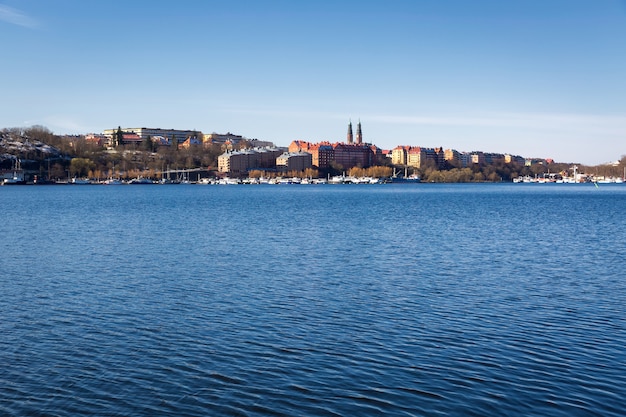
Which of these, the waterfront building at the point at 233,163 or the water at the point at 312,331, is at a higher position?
the waterfront building at the point at 233,163

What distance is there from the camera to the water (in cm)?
969

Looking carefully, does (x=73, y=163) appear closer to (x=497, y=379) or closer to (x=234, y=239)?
(x=234, y=239)

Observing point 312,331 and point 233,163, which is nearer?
point 312,331

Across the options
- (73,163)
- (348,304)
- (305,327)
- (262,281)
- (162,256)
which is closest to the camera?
(305,327)

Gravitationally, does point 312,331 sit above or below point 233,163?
below

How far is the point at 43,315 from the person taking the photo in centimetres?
1475

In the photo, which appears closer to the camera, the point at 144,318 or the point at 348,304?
the point at 144,318

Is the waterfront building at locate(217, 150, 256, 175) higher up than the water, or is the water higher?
the waterfront building at locate(217, 150, 256, 175)

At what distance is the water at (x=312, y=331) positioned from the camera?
9.69 m

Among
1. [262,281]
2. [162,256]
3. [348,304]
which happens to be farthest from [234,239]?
[348,304]

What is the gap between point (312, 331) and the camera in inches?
525

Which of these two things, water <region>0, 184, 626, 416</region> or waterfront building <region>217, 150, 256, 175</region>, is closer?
water <region>0, 184, 626, 416</region>

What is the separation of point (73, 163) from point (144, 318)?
531 ft

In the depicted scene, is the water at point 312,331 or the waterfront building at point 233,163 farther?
the waterfront building at point 233,163
